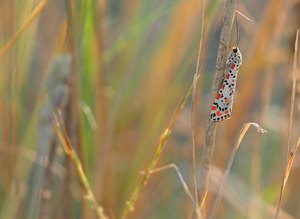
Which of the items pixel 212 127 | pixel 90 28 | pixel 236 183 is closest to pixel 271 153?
pixel 236 183

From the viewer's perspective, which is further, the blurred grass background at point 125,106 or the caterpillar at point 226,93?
the blurred grass background at point 125,106

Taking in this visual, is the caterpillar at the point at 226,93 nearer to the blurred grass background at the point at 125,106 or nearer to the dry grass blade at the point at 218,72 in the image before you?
the dry grass blade at the point at 218,72

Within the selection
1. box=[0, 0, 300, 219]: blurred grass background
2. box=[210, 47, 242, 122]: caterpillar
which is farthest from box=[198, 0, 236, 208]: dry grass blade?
box=[0, 0, 300, 219]: blurred grass background

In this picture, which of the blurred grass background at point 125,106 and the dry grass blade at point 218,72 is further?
the blurred grass background at point 125,106

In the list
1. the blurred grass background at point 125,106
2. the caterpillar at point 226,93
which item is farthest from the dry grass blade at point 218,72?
the blurred grass background at point 125,106

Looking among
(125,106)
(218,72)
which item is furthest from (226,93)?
(125,106)

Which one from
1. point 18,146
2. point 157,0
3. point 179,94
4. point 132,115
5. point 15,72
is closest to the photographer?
point 15,72

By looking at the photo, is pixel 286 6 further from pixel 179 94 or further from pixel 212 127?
pixel 212 127

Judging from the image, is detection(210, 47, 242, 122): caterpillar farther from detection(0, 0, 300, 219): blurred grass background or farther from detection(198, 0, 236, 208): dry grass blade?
detection(0, 0, 300, 219): blurred grass background

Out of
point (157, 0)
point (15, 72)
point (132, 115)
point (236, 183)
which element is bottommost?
point (236, 183)
